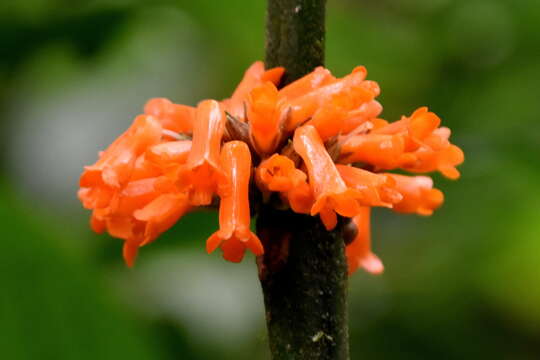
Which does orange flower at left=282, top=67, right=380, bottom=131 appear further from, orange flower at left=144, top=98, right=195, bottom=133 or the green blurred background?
the green blurred background

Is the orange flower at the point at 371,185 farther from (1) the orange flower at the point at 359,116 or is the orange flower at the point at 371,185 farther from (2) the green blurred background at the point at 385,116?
(2) the green blurred background at the point at 385,116

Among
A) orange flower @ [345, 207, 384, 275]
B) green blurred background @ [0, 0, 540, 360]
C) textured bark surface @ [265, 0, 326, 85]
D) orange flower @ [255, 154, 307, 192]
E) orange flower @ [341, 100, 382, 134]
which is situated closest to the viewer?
orange flower @ [255, 154, 307, 192]

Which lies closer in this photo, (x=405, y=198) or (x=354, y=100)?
(x=354, y=100)

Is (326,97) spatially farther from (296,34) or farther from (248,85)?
(248,85)

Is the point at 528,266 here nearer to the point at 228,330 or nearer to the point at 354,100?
the point at 228,330

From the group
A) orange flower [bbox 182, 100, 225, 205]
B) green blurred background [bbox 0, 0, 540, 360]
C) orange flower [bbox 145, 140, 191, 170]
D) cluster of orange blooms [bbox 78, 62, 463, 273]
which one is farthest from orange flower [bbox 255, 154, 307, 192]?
green blurred background [bbox 0, 0, 540, 360]

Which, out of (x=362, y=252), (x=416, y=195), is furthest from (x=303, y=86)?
(x=362, y=252)

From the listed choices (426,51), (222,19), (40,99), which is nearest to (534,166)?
(426,51)
